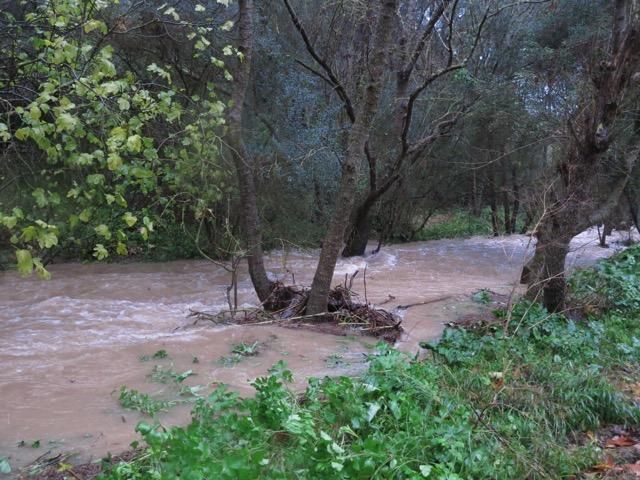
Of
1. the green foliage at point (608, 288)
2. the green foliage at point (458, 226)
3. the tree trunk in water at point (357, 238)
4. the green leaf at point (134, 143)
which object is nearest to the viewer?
the green leaf at point (134, 143)

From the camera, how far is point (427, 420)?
14.1 feet

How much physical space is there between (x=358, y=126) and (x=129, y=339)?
4.36 meters

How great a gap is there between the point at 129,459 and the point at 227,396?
0.85 meters

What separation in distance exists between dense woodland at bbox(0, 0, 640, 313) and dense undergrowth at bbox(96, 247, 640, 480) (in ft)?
Answer: 7.00

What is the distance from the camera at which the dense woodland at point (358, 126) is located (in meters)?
8.02

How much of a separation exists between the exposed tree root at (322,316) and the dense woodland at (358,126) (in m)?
0.28

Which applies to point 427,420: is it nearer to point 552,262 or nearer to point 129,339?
point 552,262

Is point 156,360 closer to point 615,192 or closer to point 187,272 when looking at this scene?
point 187,272

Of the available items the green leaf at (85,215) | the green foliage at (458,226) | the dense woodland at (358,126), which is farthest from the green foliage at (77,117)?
the green foliage at (458,226)

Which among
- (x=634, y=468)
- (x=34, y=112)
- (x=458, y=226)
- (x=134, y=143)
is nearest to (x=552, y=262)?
(x=634, y=468)

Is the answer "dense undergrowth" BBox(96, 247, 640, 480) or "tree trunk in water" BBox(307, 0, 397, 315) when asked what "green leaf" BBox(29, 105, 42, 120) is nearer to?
"dense undergrowth" BBox(96, 247, 640, 480)

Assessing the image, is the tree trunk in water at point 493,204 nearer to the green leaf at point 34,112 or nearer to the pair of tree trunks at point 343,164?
the pair of tree trunks at point 343,164

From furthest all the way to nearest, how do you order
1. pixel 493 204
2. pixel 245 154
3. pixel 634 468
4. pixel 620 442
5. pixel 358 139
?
pixel 493 204 < pixel 245 154 < pixel 358 139 < pixel 620 442 < pixel 634 468

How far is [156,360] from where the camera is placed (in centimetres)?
692
